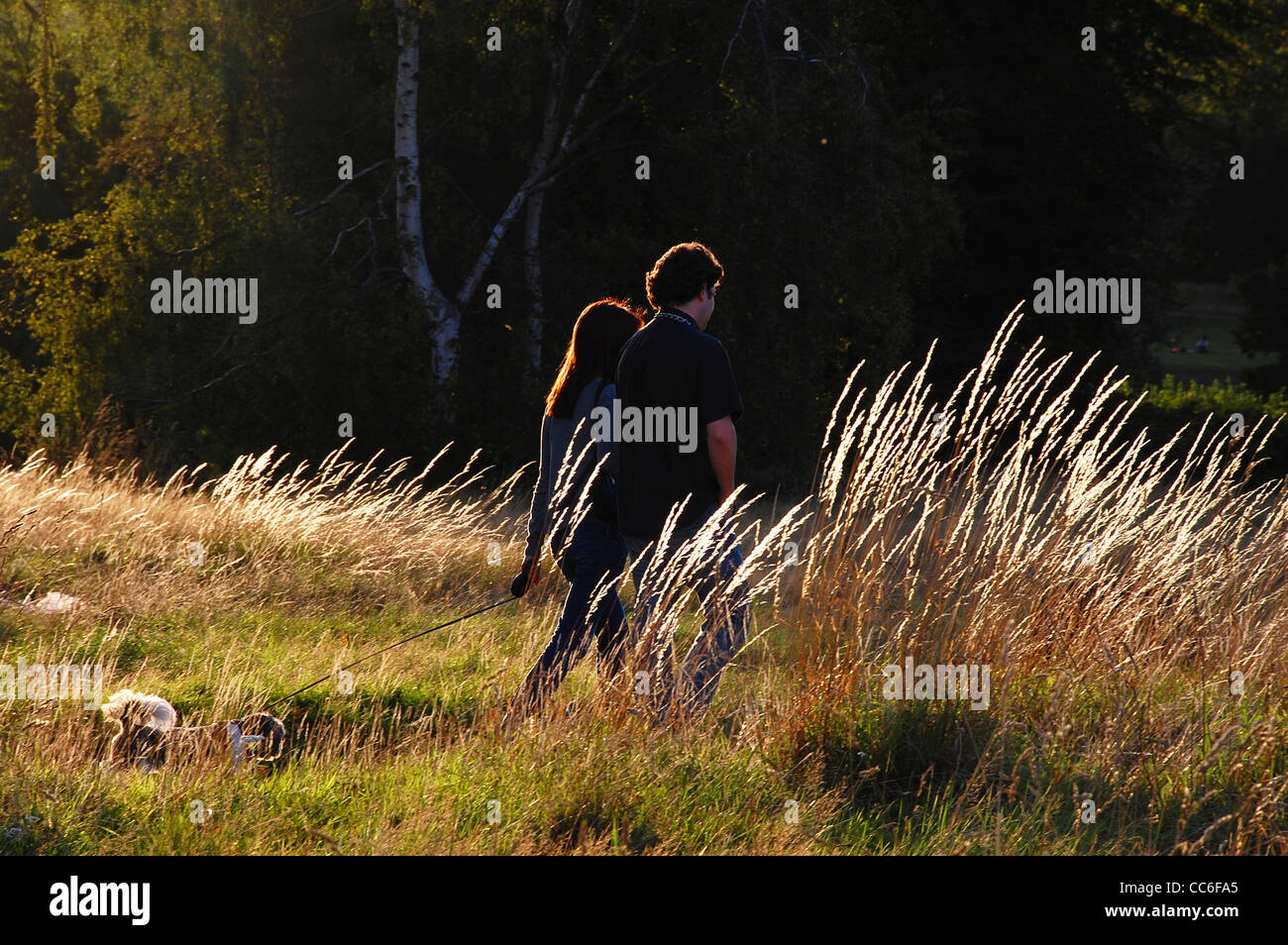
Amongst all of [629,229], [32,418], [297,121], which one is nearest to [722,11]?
[629,229]

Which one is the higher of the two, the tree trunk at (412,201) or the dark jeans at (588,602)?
the tree trunk at (412,201)

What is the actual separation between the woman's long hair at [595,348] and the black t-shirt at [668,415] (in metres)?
0.27

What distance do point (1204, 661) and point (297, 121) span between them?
13975mm

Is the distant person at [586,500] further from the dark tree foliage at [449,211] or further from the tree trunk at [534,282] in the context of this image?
the tree trunk at [534,282]

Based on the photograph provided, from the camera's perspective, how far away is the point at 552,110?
15.1 m

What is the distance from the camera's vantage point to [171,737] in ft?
14.7

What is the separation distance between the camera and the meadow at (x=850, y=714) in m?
3.55

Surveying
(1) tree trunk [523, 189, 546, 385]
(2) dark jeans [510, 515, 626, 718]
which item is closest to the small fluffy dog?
(2) dark jeans [510, 515, 626, 718]

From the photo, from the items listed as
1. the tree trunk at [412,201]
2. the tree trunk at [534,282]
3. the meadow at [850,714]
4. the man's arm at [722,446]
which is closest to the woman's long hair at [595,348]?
the man's arm at [722,446]

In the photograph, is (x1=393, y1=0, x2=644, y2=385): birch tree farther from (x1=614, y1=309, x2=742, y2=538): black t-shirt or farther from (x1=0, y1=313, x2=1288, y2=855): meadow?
(x1=614, y1=309, x2=742, y2=538): black t-shirt

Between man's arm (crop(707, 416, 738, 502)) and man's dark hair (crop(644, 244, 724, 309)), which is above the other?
man's dark hair (crop(644, 244, 724, 309))

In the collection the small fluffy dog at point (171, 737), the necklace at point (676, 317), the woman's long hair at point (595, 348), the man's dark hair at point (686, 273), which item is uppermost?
the man's dark hair at point (686, 273)

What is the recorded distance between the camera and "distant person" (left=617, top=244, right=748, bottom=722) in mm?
4391

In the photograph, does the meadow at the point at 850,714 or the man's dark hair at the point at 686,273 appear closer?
the meadow at the point at 850,714
